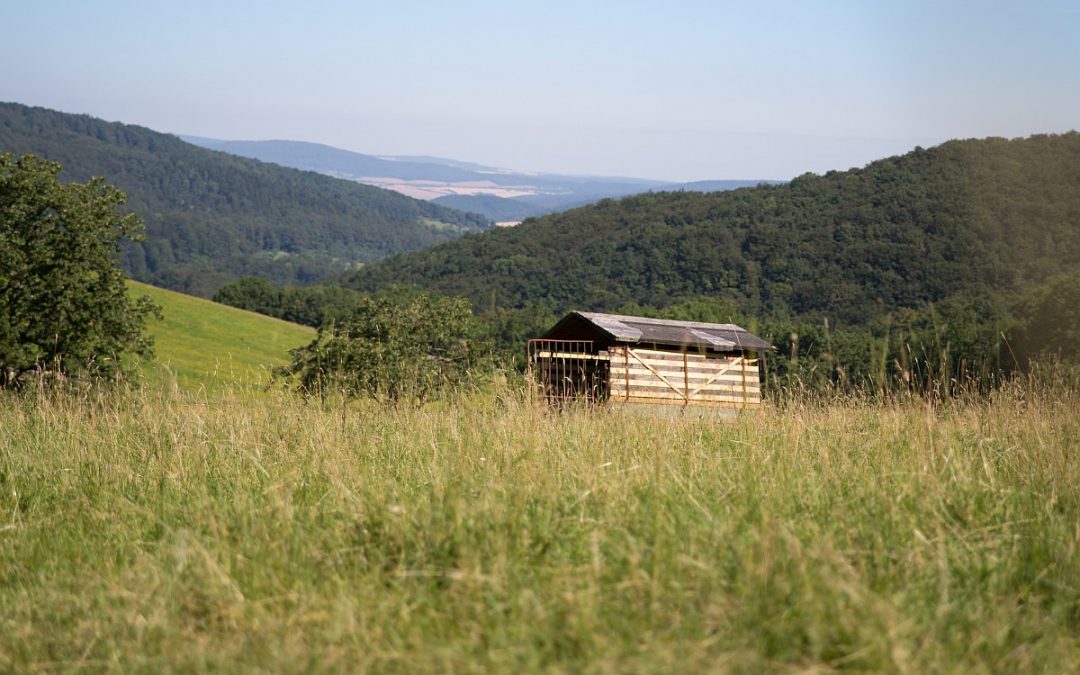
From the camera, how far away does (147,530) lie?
4805 millimetres

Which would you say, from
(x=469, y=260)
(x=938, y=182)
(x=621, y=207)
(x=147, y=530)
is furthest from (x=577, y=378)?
(x=621, y=207)

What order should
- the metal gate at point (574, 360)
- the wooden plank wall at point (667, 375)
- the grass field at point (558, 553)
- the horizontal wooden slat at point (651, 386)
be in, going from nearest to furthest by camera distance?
the grass field at point (558, 553), the metal gate at point (574, 360), the horizontal wooden slat at point (651, 386), the wooden plank wall at point (667, 375)

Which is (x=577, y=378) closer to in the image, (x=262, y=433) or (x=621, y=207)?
(x=262, y=433)

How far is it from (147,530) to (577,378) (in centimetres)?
2040

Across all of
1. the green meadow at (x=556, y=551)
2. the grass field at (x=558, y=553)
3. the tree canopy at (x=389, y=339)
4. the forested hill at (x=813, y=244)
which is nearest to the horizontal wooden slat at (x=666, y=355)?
the tree canopy at (x=389, y=339)

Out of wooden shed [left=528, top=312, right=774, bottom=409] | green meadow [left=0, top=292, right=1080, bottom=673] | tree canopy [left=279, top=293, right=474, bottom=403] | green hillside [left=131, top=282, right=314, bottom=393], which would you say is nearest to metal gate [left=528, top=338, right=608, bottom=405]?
wooden shed [left=528, top=312, right=774, bottom=409]

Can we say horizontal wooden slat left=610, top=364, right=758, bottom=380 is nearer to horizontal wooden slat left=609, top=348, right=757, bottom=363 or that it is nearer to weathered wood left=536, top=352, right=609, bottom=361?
horizontal wooden slat left=609, top=348, right=757, bottom=363

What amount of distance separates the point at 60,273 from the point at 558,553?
26749 millimetres

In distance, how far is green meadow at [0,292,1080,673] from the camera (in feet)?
9.69

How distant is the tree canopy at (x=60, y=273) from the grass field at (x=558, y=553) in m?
21.7

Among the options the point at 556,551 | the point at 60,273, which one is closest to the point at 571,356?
the point at 60,273

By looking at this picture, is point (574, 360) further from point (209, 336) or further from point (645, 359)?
point (209, 336)

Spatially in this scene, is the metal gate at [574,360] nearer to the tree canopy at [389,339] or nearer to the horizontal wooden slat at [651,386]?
the horizontal wooden slat at [651,386]

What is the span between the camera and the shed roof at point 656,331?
80.6 feet
